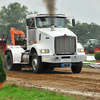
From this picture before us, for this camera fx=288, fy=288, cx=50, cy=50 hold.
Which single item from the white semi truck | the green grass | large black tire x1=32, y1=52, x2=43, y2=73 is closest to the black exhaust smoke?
the white semi truck

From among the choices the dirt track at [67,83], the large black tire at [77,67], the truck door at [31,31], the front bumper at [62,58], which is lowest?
the dirt track at [67,83]

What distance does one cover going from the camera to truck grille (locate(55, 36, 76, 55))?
49.0ft

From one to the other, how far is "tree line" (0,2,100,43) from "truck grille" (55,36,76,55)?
281 feet

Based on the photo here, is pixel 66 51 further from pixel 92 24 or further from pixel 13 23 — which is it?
pixel 92 24

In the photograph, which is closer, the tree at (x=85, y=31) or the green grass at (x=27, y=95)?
the green grass at (x=27, y=95)

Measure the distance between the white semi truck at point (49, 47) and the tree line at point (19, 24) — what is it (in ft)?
275

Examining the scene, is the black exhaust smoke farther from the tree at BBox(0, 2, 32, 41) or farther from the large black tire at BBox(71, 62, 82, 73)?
the tree at BBox(0, 2, 32, 41)

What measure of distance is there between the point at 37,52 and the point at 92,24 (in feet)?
358

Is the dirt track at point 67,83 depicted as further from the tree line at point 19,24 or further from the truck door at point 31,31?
the tree line at point 19,24

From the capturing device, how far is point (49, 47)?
15070 millimetres

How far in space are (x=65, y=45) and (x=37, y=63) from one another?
1.75 m

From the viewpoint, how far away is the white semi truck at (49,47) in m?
14.9

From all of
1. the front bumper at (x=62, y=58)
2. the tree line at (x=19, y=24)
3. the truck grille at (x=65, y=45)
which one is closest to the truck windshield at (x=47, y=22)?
the truck grille at (x=65, y=45)

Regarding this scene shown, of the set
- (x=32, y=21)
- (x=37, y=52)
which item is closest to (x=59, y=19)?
(x=32, y=21)
